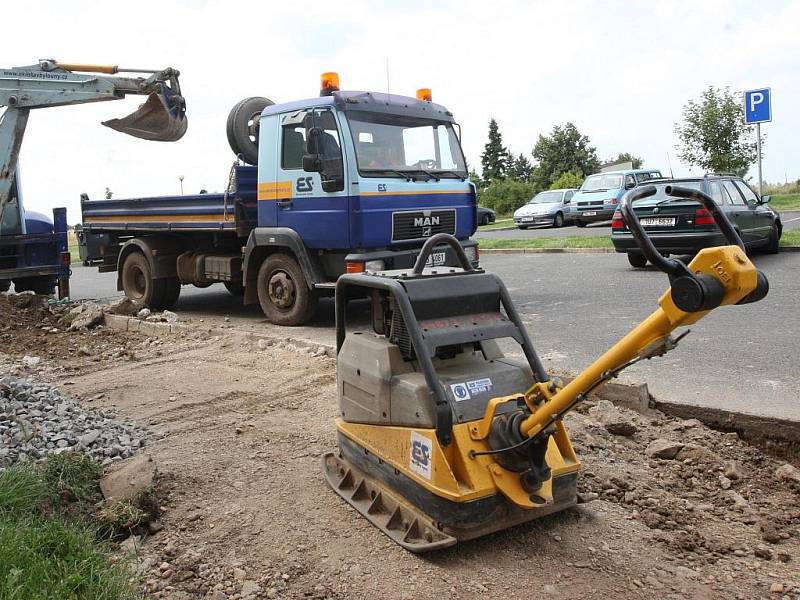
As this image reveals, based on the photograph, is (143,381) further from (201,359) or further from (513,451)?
(513,451)

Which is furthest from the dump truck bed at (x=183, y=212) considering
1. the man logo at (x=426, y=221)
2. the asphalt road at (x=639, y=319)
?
the man logo at (x=426, y=221)

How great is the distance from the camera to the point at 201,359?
764 cm

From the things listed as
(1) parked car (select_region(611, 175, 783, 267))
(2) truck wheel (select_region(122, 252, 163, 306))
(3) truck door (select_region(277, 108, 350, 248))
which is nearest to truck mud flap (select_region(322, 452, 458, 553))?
(3) truck door (select_region(277, 108, 350, 248))

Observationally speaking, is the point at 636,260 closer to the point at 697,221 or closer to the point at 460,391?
the point at 697,221

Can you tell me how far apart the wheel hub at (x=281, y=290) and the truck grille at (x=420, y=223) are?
1486mm

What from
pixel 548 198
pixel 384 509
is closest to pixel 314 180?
pixel 384 509

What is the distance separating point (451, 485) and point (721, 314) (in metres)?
5.84

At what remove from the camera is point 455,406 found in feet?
11.6

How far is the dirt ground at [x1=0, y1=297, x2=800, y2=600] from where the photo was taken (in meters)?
3.32

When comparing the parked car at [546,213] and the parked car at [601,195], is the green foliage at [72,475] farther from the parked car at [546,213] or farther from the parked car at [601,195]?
the parked car at [546,213]

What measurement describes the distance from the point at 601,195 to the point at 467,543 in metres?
21.7

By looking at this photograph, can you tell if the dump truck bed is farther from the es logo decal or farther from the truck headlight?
the truck headlight

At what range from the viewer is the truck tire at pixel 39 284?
42.9 ft

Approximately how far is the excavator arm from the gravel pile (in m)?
3.74
